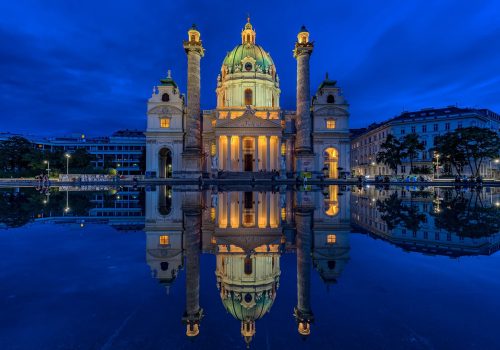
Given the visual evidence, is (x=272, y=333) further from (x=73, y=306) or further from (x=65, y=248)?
(x=65, y=248)

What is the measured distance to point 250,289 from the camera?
4.32m

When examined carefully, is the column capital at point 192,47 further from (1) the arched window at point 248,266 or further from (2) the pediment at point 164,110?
(1) the arched window at point 248,266

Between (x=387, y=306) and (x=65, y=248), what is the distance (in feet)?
22.6

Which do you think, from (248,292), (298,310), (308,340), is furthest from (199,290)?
(308,340)

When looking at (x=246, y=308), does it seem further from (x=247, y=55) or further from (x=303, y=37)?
(x=247, y=55)

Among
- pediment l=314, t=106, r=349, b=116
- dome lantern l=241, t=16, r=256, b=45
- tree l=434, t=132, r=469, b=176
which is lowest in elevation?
tree l=434, t=132, r=469, b=176

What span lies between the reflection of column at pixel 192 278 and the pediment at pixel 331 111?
5868 cm

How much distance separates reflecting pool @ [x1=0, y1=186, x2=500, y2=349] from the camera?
3.24 metres

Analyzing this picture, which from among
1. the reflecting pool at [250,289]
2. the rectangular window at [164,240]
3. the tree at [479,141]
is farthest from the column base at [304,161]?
the rectangular window at [164,240]

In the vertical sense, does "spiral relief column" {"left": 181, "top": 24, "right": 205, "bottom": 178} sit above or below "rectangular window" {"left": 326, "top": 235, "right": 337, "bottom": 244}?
above

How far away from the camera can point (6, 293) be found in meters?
4.42

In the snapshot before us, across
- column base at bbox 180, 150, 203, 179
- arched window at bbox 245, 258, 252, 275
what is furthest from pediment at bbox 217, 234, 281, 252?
column base at bbox 180, 150, 203, 179

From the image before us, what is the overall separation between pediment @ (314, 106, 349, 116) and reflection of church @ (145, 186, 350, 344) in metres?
55.6

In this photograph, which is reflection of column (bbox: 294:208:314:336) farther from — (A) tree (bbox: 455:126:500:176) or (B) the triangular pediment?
(A) tree (bbox: 455:126:500:176)
